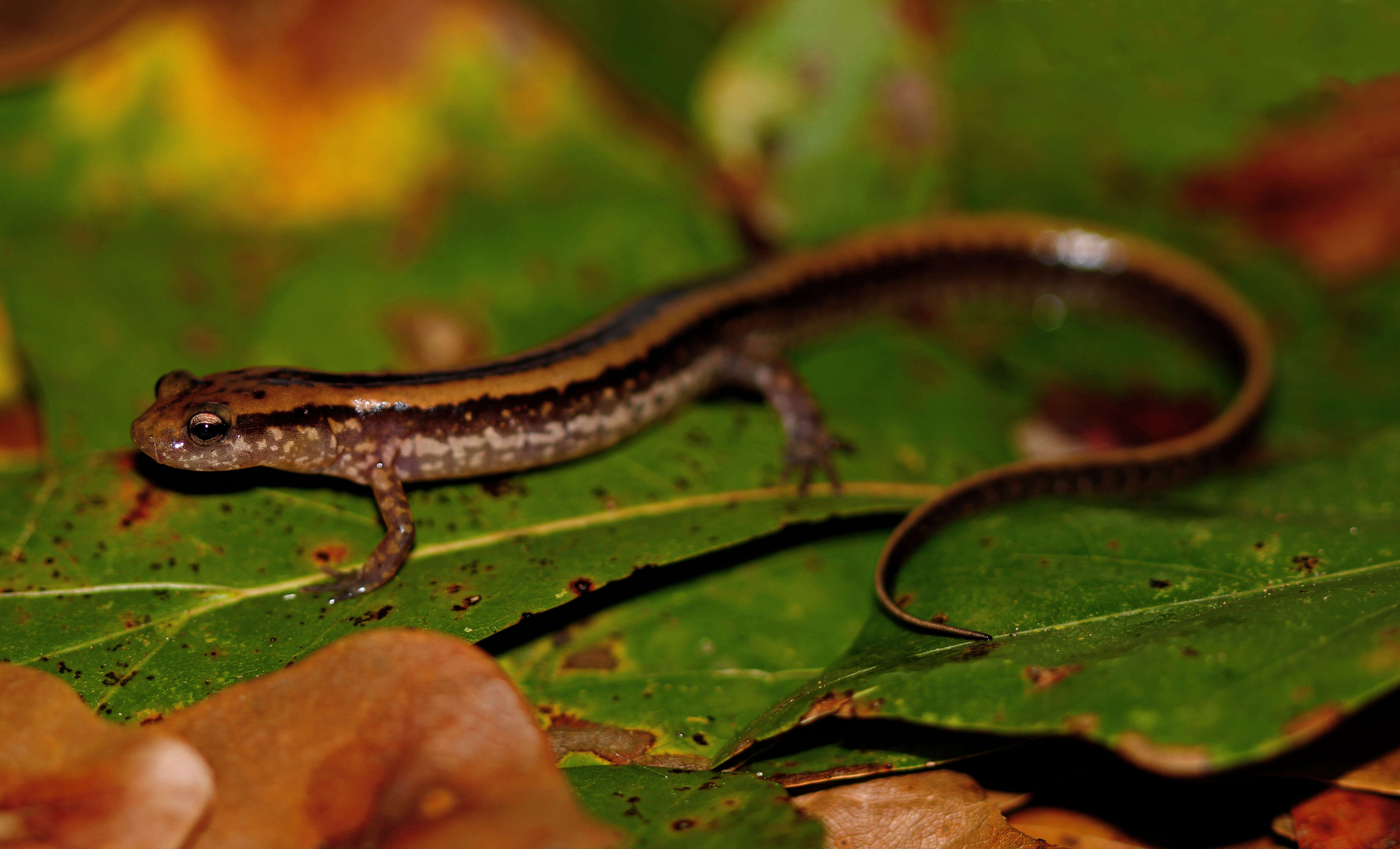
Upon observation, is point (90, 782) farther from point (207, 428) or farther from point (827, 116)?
point (827, 116)

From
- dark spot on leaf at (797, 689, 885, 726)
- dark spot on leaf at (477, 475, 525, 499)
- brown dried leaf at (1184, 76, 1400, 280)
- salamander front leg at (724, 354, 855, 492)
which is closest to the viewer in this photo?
dark spot on leaf at (797, 689, 885, 726)

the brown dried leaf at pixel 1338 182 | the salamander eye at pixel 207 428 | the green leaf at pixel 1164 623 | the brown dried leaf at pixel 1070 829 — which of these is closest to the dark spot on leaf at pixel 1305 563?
the green leaf at pixel 1164 623

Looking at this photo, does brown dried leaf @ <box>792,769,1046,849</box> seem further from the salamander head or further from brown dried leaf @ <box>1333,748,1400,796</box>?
the salamander head

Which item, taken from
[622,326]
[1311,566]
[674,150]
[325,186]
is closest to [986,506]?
[1311,566]

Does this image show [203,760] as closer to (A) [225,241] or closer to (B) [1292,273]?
(A) [225,241]

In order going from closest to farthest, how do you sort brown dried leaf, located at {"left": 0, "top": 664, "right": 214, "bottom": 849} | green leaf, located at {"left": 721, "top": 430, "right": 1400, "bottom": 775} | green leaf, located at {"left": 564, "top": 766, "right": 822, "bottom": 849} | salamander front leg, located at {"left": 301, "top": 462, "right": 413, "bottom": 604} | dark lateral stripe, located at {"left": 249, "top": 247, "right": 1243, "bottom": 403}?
1. green leaf, located at {"left": 721, "top": 430, "right": 1400, "bottom": 775}
2. brown dried leaf, located at {"left": 0, "top": 664, "right": 214, "bottom": 849}
3. green leaf, located at {"left": 564, "top": 766, "right": 822, "bottom": 849}
4. salamander front leg, located at {"left": 301, "top": 462, "right": 413, "bottom": 604}
5. dark lateral stripe, located at {"left": 249, "top": 247, "right": 1243, "bottom": 403}

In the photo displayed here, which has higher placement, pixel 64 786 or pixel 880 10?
pixel 880 10

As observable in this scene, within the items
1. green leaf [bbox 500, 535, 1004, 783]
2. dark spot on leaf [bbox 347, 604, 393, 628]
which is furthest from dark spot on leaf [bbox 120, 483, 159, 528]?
green leaf [bbox 500, 535, 1004, 783]
